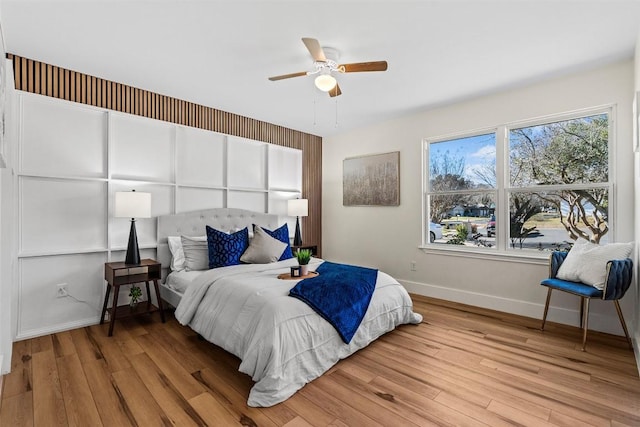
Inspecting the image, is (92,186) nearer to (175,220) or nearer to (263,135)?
(175,220)

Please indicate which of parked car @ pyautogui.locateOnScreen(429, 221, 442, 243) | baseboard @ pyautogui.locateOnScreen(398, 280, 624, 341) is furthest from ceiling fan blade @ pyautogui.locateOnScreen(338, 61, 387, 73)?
baseboard @ pyautogui.locateOnScreen(398, 280, 624, 341)

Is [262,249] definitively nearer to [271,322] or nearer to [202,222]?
[202,222]

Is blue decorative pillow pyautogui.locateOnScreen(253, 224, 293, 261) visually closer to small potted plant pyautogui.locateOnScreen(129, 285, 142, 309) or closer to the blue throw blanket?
the blue throw blanket

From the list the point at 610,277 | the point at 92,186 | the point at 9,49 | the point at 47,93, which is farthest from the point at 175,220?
the point at 610,277

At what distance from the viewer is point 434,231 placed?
448cm

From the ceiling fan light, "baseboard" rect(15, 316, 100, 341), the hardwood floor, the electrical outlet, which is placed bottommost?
the hardwood floor

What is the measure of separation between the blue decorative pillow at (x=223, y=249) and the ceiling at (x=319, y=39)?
1792 millimetres

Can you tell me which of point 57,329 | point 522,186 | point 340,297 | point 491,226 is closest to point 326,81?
point 340,297

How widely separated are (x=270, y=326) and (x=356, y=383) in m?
0.76

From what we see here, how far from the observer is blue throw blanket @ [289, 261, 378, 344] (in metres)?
2.38

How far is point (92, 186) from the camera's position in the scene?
10.8ft

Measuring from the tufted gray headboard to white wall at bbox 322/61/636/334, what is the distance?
1555 mm

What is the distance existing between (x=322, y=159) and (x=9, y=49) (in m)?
4.29

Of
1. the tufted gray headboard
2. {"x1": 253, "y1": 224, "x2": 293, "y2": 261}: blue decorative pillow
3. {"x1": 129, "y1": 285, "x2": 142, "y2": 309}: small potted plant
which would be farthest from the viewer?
{"x1": 253, "y1": 224, "x2": 293, "y2": 261}: blue decorative pillow
